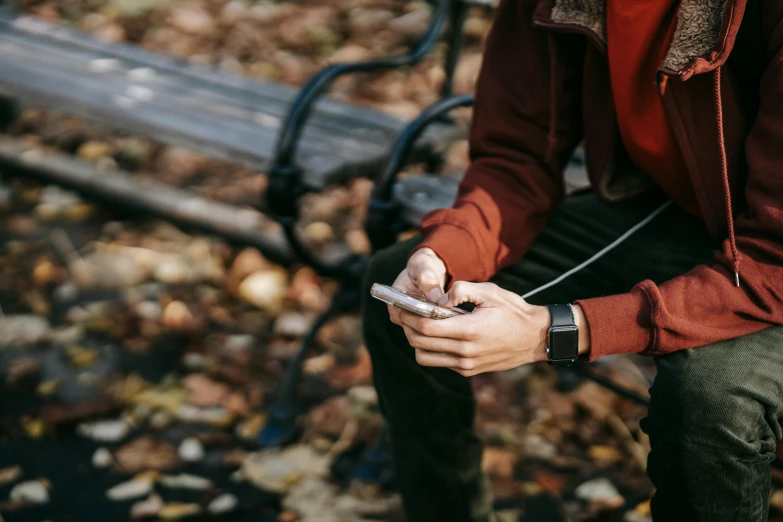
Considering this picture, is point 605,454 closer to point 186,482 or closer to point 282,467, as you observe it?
point 282,467

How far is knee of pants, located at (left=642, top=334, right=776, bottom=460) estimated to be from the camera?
1.46 metres

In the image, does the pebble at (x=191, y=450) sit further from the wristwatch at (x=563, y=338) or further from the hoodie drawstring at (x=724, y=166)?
the hoodie drawstring at (x=724, y=166)

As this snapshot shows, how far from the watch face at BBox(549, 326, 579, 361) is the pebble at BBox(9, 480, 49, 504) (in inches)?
61.1

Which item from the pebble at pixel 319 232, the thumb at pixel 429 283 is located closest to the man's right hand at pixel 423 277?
the thumb at pixel 429 283

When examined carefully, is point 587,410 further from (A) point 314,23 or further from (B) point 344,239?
(A) point 314,23

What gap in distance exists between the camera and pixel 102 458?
8.54ft

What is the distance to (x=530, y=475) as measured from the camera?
2.58 m

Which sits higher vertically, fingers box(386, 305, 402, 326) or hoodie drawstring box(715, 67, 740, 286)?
hoodie drawstring box(715, 67, 740, 286)

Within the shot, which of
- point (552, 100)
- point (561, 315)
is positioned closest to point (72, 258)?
point (552, 100)

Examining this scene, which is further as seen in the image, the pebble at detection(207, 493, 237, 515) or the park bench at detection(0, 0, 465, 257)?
the park bench at detection(0, 0, 465, 257)

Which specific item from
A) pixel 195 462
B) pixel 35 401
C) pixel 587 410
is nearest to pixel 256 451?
pixel 195 462

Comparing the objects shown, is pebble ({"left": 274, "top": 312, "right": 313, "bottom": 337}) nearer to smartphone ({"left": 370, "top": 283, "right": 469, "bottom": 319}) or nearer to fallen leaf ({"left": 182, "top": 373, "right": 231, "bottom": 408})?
fallen leaf ({"left": 182, "top": 373, "right": 231, "bottom": 408})

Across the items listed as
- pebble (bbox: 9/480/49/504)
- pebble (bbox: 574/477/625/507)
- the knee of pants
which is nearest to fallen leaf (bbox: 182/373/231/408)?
pebble (bbox: 9/480/49/504)

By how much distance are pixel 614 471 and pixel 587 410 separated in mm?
282
